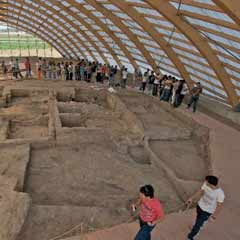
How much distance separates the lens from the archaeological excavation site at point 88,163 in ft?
23.4

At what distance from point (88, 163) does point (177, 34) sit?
31.8ft

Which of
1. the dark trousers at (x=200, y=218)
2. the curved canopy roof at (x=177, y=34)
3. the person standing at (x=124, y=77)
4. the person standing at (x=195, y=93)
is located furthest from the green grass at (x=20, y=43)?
the dark trousers at (x=200, y=218)

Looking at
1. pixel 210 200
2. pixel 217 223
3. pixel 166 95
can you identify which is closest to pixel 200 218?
pixel 210 200

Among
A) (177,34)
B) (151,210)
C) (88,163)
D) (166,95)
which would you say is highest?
(177,34)

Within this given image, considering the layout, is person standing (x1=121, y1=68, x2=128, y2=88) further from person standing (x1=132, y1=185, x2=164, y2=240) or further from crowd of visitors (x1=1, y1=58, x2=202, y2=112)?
person standing (x1=132, y1=185, x2=164, y2=240)

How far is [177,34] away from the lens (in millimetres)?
16188

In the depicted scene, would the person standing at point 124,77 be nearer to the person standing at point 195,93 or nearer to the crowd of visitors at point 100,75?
the crowd of visitors at point 100,75

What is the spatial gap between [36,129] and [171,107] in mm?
7265

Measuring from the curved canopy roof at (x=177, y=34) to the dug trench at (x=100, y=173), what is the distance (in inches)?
160

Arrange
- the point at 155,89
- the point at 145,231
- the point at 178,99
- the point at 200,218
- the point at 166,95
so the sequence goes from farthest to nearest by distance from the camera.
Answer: the point at 155,89 < the point at 166,95 < the point at 178,99 < the point at 200,218 < the point at 145,231

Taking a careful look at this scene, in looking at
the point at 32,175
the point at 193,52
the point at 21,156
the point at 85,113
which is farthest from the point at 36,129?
the point at 193,52

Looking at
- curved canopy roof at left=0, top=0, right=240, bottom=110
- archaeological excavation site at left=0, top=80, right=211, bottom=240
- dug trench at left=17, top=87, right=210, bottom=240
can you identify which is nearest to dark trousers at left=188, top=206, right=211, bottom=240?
archaeological excavation site at left=0, top=80, right=211, bottom=240

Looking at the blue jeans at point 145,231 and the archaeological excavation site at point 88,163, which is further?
the archaeological excavation site at point 88,163

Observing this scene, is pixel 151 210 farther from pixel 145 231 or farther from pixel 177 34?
pixel 177 34
